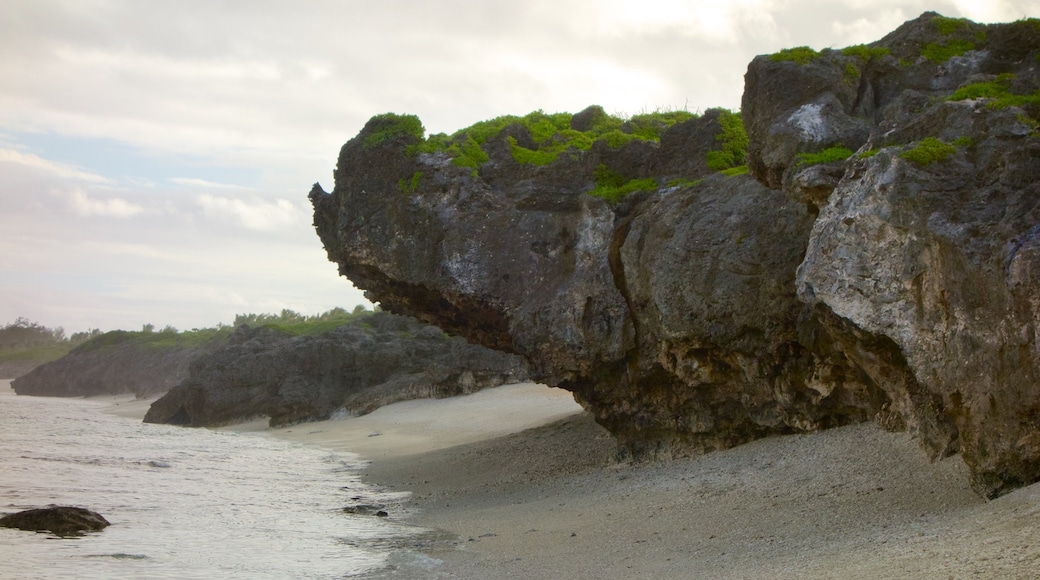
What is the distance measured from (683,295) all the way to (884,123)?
4090mm

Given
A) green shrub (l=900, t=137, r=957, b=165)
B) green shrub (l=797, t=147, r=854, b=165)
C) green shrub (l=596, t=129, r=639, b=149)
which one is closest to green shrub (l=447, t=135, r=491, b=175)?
green shrub (l=596, t=129, r=639, b=149)

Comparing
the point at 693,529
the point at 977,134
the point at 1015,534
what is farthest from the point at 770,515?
the point at 977,134

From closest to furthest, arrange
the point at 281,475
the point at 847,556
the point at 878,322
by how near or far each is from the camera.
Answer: the point at 847,556 → the point at 878,322 → the point at 281,475

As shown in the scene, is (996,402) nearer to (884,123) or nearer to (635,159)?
(884,123)

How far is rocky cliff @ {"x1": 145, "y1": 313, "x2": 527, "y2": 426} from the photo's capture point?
121ft

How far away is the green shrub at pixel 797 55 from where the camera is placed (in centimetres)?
1420

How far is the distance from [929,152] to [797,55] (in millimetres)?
4818

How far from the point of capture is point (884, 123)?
11.9 m

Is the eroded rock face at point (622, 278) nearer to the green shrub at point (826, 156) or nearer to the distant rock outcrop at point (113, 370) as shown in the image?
the green shrub at point (826, 156)

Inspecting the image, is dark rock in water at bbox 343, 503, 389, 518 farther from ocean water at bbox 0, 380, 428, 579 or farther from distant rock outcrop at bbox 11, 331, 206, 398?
distant rock outcrop at bbox 11, 331, 206, 398

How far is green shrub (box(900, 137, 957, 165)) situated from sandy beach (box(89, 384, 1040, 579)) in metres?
3.47

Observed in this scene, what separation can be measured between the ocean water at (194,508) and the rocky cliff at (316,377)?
25.5 ft

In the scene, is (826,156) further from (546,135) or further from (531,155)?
(546,135)

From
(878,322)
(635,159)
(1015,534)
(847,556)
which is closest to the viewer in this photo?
(1015,534)
